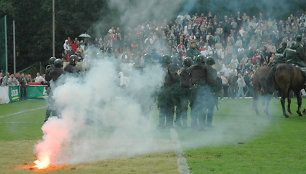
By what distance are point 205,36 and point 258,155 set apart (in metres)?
13.1

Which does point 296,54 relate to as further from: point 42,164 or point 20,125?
point 42,164

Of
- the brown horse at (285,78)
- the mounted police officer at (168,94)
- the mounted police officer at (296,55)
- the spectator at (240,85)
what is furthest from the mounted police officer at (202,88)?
the spectator at (240,85)

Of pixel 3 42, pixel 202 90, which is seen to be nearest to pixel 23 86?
pixel 3 42

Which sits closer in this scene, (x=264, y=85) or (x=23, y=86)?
(x=264, y=85)

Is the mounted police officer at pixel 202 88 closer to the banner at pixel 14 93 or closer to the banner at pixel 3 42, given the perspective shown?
the banner at pixel 14 93

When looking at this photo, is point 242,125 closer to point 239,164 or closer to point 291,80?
point 291,80

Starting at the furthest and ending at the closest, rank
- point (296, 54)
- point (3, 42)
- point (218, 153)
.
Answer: point (3, 42)
point (296, 54)
point (218, 153)

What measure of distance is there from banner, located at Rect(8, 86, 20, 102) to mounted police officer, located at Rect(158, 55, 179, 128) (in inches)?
676

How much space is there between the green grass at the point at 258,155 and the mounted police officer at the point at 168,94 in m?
2.97

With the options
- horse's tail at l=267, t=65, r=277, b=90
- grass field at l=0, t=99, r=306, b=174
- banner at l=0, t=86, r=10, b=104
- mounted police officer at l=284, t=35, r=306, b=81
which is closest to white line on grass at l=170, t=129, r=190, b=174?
grass field at l=0, t=99, r=306, b=174

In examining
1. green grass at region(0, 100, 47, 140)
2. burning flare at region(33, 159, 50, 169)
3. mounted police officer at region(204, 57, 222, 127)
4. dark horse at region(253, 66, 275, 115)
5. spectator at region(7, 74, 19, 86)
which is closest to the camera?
burning flare at region(33, 159, 50, 169)

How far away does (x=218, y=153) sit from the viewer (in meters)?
10.9

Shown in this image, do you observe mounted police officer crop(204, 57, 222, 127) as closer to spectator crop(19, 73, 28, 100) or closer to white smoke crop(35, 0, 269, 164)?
white smoke crop(35, 0, 269, 164)

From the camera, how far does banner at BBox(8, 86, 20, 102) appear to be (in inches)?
1217
